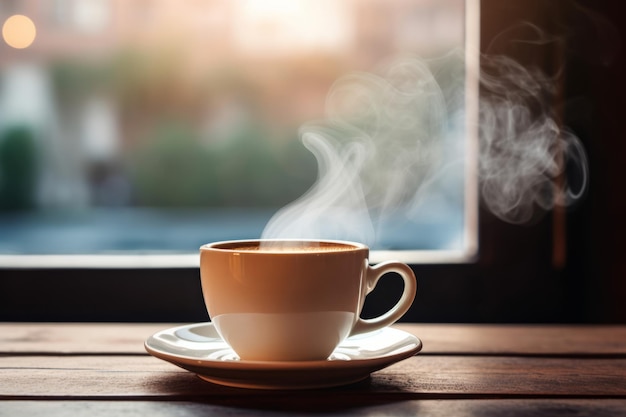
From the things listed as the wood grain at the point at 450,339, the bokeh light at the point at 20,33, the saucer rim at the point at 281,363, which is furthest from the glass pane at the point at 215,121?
the saucer rim at the point at 281,363

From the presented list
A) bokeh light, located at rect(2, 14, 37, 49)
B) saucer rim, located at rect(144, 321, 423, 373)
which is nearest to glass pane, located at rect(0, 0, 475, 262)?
bokeh light, located at rect(2, 14, 37, 49)

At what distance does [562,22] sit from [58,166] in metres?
0.99

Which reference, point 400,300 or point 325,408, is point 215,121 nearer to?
point 400,300

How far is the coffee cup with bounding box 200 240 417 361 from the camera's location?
61 centimetres

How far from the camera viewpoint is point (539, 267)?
1.34 metres

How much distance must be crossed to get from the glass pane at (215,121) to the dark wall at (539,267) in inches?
3.3

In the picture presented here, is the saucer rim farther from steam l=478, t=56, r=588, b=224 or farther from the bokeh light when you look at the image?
the bokeh light

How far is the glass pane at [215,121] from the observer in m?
1.39

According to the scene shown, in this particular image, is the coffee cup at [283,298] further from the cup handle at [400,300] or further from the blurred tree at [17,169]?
the blurred tree at [17,169]

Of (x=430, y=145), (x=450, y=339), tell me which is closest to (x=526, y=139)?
(x=430, y=145)

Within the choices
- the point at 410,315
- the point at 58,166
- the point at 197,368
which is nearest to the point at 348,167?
the point at 410,315

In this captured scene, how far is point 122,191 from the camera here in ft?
4.80

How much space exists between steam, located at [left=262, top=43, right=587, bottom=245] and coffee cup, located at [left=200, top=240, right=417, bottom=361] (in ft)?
2.02

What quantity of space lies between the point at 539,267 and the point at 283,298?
2.79ft
